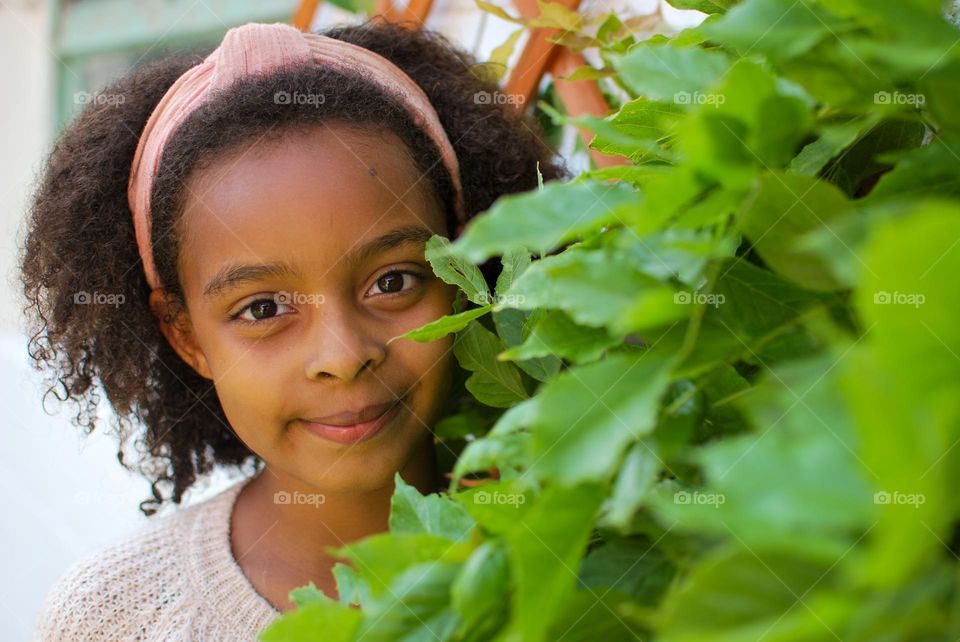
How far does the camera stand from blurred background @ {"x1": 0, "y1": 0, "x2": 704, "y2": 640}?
4.32ft

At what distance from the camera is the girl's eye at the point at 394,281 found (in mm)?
818

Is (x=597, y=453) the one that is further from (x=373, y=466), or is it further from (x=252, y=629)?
(x=252, y=629)

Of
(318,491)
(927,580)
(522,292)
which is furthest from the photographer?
(318,491)

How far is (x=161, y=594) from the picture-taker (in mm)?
986

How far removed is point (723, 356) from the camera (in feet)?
1.05

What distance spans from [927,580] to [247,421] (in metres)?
0.70

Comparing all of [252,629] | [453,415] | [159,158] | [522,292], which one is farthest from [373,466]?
[522,292]

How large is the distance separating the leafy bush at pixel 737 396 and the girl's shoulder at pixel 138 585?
66 cm
